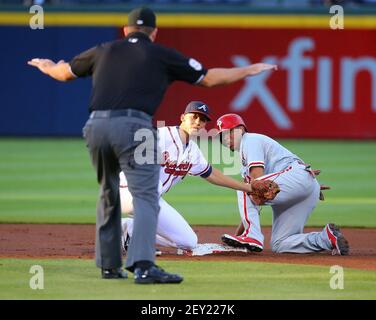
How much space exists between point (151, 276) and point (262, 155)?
2135 millimetres

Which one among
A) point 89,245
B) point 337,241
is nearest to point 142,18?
point 337,241

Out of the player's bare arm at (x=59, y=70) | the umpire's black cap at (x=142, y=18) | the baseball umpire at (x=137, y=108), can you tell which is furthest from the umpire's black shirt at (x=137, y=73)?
the player's bare arm at (x=59, y=70)

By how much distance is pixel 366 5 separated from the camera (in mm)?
22047

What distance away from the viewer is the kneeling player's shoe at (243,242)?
8570 millimetres

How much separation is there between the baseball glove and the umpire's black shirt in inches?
66.3

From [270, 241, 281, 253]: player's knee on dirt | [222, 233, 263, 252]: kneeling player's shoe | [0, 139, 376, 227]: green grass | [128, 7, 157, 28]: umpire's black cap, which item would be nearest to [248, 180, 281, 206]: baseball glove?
[222, 233, 263, 252]: kneeling player's shoe

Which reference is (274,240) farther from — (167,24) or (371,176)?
(167,24)

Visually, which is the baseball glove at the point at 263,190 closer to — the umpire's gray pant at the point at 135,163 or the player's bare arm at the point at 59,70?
the umpire's gray pant at the point at 135,163

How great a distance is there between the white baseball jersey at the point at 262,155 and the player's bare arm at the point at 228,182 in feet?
1.04

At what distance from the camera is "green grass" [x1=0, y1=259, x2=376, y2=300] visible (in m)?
6.60

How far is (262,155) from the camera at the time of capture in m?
8.70

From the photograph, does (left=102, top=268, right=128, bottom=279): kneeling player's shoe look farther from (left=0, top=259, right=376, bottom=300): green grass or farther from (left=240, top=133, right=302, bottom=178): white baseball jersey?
(left=240, top=133, right=302, bottom=178): white baseball jersey

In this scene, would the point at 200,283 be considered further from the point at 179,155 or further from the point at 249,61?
the point at 249,61
